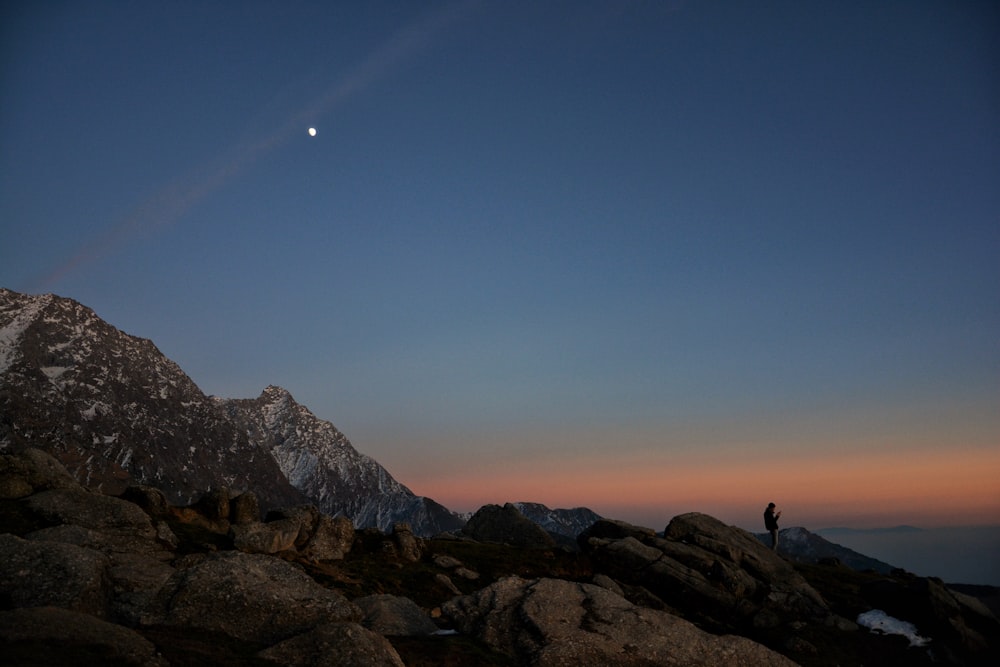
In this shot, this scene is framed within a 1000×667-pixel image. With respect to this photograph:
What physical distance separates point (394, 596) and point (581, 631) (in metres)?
10.8

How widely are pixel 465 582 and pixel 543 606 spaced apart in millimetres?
15535

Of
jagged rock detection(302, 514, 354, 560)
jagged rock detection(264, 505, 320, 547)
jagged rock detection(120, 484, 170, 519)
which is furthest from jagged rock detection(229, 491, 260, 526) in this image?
jagged rock detection(302, 514, 354, 560)

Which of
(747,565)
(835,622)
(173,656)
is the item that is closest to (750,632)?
(835,622)

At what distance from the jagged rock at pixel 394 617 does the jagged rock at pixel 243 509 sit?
78.8 ft

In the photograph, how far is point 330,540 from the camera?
5169 centimetres

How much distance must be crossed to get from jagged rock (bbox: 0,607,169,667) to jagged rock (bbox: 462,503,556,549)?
57109mm

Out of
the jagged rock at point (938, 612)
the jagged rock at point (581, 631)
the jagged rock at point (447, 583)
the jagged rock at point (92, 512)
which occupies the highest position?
the jagged rock at point (92, 512)

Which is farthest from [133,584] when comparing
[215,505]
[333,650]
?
[215,505]

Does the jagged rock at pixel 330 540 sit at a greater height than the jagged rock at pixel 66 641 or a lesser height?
greater

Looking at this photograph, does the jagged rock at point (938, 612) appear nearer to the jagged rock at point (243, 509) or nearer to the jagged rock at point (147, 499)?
the jagged rock at point (243, 509)

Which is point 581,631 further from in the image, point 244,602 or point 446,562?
point 446,562

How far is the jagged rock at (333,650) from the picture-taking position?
965 inches

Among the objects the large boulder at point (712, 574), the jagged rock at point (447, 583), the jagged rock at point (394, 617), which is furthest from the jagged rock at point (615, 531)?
the jagged rock at point (394, 617)

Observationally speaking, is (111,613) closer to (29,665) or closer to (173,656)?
(173,656)
